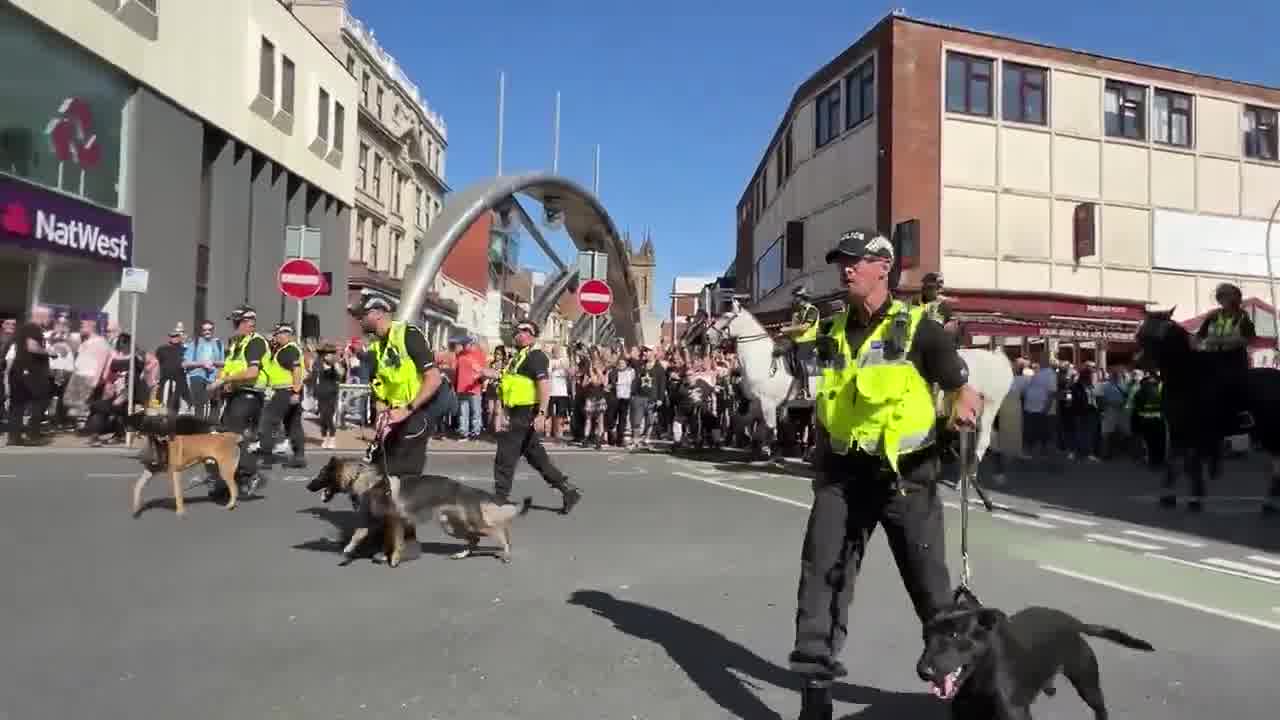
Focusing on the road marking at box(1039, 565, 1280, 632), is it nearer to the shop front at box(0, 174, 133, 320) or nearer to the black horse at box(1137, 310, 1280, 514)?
the black horse at box(1137, 310, 1280, 514)

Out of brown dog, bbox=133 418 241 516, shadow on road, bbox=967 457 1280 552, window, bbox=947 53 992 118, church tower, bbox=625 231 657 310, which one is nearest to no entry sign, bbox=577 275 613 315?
shadow on road, bbox=967 457 1280 552

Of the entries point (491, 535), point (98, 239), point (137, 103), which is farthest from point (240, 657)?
point (137, 103)

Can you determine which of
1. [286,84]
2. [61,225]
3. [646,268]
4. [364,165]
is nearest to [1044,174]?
[286,84]

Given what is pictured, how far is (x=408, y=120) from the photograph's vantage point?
56.8 m

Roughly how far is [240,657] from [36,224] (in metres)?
19.0

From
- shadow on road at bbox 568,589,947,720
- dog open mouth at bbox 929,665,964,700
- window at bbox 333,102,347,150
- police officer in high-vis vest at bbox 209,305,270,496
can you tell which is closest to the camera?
dog open mouth at bbox 929,665,964,700

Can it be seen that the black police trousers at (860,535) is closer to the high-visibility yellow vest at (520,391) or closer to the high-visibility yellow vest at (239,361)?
the high-visibility yellow vest at (520,391)

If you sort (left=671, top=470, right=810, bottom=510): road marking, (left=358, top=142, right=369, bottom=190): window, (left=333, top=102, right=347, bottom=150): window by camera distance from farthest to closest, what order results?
(left=358, top=142, right=369, bottom=190): window, (left=333, top=102, right=347, bottom=150): window, (left=671, top=470, right=810, bottom=510): road marking

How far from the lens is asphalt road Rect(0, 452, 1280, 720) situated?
4340 millimetres

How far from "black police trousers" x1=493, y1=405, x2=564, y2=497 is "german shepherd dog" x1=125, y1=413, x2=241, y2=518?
8.32ft

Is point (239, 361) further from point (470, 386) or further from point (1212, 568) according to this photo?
point (1212, 568)

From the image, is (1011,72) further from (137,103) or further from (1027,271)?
(137,103)

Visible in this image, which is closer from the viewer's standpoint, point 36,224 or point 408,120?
point 36,224

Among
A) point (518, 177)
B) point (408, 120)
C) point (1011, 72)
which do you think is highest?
point (408, 120)
